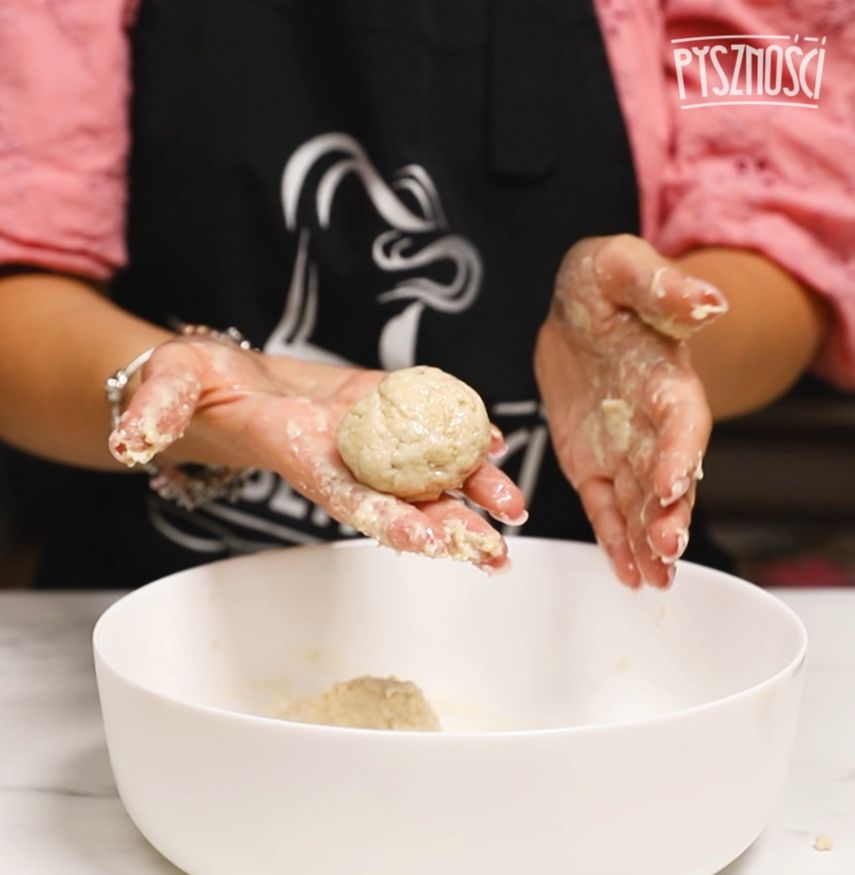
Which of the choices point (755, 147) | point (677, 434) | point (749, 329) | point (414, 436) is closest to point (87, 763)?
point (414, 436)

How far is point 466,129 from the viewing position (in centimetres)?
106

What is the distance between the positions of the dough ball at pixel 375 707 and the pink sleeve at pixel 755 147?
0.53m

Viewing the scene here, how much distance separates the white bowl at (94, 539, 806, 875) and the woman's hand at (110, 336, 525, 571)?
0.10 metres

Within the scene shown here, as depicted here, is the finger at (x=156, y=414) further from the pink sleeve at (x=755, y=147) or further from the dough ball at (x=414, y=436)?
the pink sleeve at (x=755, y=147)

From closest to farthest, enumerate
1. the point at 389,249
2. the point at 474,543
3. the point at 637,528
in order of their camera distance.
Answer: the point at 474,543 → the point at 637,528 → the point at 389,249

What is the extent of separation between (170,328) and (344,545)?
369 millimetres

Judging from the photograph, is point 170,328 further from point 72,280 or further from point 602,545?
point 602,545

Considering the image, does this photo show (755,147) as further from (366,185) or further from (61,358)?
(61,358)

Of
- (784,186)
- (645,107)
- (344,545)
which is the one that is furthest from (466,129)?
(344,545)

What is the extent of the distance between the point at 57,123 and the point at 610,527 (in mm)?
553

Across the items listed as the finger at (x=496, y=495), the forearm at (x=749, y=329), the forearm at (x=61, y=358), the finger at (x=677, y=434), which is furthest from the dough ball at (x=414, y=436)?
the forearm at (x=749, y=329)

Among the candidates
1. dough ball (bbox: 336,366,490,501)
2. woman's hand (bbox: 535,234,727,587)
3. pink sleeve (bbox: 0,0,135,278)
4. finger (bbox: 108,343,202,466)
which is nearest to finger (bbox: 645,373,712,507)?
woman's hand (bbox: 535,234,727,587)

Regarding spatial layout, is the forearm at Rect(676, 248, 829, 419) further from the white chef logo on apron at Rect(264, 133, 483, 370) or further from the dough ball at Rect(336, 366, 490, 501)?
the dough ball at Rect(336, 366, 490, 501)

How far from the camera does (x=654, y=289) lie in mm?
749
